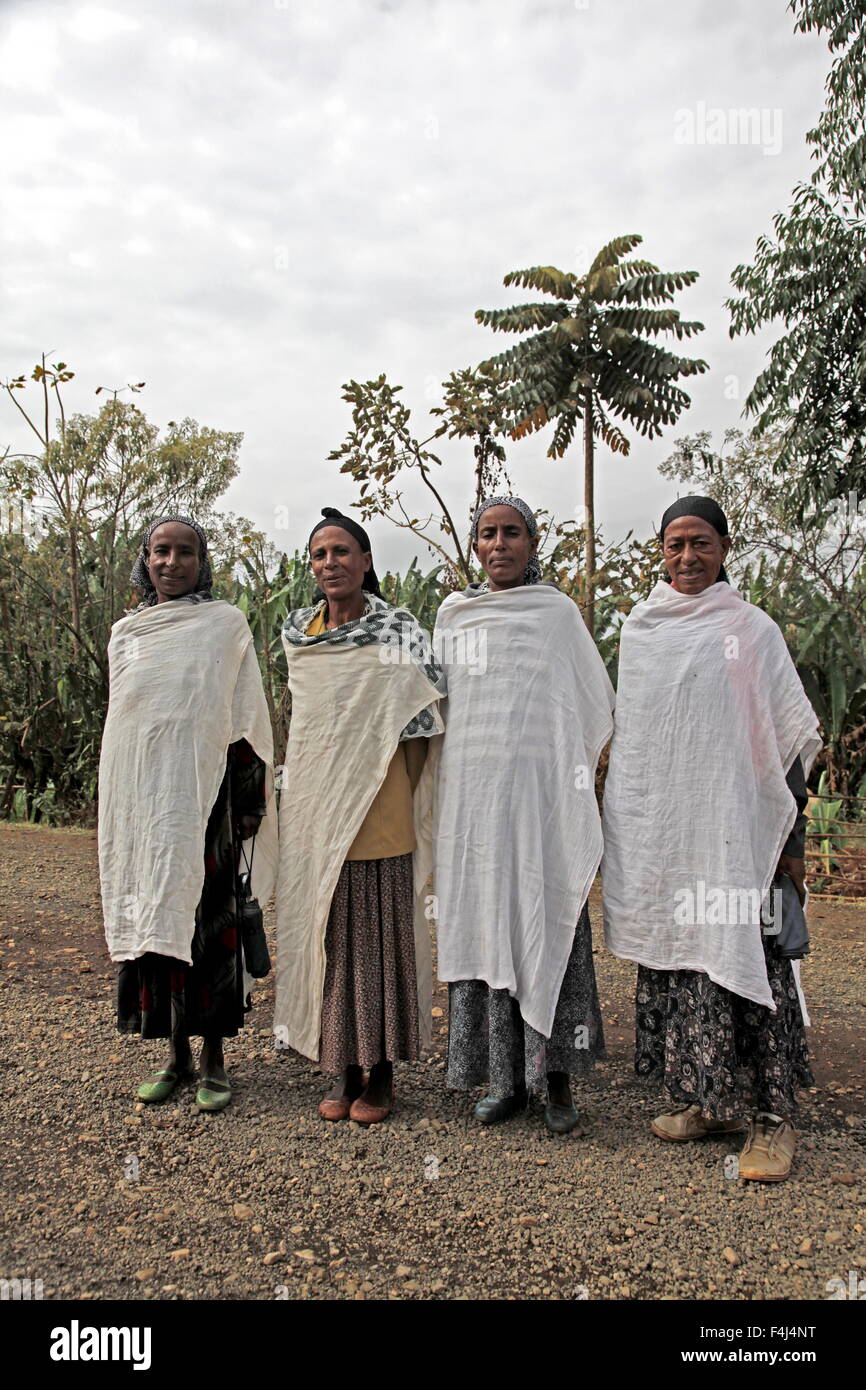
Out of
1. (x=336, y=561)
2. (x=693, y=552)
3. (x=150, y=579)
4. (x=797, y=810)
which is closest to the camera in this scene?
(x=797, y=810)

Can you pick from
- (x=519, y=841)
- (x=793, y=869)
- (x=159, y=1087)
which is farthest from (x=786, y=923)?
(x=159, y=1087)

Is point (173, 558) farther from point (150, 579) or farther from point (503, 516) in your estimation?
point (503, 516)

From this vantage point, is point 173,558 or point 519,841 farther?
point 173,558

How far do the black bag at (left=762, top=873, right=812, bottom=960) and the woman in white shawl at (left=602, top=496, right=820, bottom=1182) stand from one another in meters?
0.02

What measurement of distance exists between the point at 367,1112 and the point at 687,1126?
101 centimetres

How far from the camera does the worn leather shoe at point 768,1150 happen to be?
2859 millimetres

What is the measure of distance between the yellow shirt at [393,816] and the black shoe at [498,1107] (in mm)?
844

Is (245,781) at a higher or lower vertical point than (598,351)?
lower

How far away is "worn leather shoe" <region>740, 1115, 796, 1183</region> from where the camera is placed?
286cm

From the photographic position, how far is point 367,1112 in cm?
326

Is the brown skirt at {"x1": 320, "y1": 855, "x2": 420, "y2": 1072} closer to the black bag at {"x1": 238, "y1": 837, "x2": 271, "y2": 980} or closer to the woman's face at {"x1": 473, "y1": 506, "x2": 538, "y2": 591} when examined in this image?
the black bag at {"x1": 238, "y1": 837, "x2": 271, "y2": 980}

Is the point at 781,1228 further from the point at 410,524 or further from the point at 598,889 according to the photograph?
the point at 410,524
